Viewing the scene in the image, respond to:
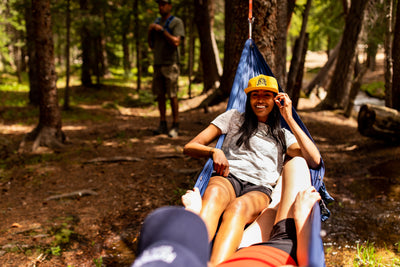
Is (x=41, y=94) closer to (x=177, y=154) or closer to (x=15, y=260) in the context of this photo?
(x=177, y=154)

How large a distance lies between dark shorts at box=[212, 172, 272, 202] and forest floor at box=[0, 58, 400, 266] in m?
0.83

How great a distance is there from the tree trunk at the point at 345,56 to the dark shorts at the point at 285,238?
21.1 ft

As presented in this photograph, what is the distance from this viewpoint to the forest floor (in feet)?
7.68

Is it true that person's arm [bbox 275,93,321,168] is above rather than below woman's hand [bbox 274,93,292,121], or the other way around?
below

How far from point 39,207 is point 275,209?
7.47ft

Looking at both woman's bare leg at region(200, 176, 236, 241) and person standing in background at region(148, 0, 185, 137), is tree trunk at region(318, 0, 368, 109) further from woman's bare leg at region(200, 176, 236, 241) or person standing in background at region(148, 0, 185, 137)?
woman's bare leg at region(200, 176, 236, 241)

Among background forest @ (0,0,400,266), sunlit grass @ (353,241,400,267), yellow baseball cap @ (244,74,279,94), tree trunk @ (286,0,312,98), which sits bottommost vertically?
sunlit grass @ (353,241,400,267)

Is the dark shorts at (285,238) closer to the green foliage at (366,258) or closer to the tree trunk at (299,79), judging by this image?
the green foliage at (366,258)

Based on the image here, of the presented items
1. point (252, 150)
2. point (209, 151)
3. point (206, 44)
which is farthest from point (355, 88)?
point (209, 151)

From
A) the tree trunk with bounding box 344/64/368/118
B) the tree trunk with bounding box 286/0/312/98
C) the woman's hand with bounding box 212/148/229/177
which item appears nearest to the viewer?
the woman's hand with bounding box 212/148/229/177

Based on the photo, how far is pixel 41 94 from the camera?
4441 mm

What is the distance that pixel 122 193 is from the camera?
332 cm

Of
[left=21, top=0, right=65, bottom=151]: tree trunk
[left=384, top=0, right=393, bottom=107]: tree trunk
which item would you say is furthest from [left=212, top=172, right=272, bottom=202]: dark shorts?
[left=384, top=0, right=393, bottom=107]: tree trunk

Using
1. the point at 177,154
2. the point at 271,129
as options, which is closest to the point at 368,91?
the point at 177,154
